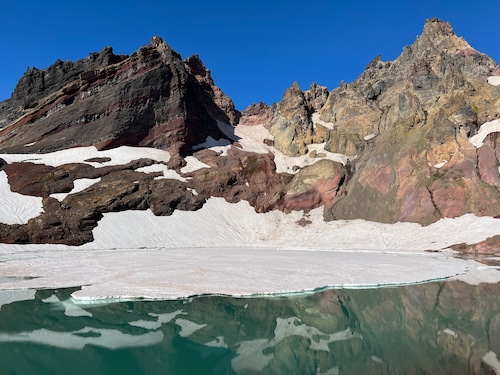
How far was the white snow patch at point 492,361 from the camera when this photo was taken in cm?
939

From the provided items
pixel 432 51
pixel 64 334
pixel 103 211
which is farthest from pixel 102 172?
pixel 432 51

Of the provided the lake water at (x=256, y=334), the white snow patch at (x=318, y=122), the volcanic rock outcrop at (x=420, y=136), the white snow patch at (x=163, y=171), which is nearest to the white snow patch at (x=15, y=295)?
the lake water at (x=256, y=334)

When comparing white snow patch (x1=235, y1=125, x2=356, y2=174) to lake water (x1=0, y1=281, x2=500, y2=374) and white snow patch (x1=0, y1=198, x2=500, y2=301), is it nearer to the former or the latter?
white snow patch (x1=0, y1=198, x2=500, y2=301)

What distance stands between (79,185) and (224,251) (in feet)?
103

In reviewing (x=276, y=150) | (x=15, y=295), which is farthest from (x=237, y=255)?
(x=276, y=150)

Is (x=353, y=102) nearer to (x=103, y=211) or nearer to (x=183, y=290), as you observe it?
(x=103, y=211)

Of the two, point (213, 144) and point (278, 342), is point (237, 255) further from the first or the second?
point (213, 144)

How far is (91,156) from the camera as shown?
228ft

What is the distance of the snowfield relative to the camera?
20.4m

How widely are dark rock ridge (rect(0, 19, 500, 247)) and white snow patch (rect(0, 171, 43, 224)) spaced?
4.86 ft

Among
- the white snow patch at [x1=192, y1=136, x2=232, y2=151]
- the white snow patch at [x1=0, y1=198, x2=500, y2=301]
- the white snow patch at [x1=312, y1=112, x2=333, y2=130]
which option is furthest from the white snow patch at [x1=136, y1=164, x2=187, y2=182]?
the white snow patch at [x1=312, y1=112, x2=333, y2=130]

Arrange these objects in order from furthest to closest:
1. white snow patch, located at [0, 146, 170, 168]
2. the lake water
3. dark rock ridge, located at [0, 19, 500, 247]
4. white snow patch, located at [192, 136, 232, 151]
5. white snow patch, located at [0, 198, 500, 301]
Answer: white snow patch, located at [192, 136, 232, 151] < white snow patch, located at [0, 146, 170, 168] < dark rock ridge, located at [0, 19, 500, 247] < white snow patch, located at [0, 198, 500, 301] < the lake water

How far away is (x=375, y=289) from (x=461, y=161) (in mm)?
40815

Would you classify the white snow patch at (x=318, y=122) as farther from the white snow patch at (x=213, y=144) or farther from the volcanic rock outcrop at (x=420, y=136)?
the white snow patch at (x=213, y=144)
